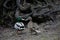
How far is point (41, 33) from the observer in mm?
4660

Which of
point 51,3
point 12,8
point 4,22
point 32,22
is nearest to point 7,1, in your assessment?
point 12,8

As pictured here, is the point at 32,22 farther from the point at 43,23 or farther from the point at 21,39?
the point at 21,39

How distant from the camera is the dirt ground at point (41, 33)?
4449 mm

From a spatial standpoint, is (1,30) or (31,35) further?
(1,30)

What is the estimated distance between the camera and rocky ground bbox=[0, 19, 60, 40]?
4449 mm

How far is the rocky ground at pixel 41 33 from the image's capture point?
4.45 metres

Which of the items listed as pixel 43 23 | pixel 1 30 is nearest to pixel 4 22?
pixel 1 30

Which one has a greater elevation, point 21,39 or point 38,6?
point 38,6

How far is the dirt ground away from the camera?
445 cm

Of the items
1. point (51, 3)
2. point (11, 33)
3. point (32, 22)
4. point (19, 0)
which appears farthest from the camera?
point (51, 3)

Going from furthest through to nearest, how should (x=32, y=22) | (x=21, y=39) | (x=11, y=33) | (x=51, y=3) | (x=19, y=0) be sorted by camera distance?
1. (x=51, y=3)
2. (x=19, y=0)
3. (x=32, y=22)
4. (x=11, y=33)
5. (x=21, y=39)

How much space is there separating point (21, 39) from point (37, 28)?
656 mm

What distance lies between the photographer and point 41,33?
15.3ft

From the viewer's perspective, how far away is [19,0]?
554cm
